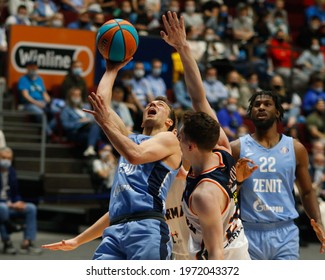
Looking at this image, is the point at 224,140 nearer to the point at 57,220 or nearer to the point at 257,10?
the point at 57,220

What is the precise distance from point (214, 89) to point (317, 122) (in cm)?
207

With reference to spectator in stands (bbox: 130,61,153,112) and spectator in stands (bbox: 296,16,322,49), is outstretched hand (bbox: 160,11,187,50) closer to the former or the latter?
spectator in stands (bbox: 130,61,153,112)

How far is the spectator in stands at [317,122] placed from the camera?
15.7 metres

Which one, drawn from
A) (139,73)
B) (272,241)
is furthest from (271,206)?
(139,73)

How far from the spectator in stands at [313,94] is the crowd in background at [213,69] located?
20 mm

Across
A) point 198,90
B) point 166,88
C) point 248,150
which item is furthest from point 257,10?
point 198,90

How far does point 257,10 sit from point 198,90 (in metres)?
15.2

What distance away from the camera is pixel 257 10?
20047 mm

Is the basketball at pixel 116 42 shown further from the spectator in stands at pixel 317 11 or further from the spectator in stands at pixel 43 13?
the spectator in stands at pixel 317 11

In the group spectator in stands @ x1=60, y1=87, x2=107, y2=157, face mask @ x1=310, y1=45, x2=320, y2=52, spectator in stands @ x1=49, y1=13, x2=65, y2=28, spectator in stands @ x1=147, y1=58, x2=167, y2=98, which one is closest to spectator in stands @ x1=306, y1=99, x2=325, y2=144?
face mask @ x1=310, y1=45, x2=320, y2=52

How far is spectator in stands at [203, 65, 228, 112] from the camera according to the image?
50.6 feet

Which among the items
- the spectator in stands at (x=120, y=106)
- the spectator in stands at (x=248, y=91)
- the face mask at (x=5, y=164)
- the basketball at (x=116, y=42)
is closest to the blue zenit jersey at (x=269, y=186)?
the basketball at (x=116, y=42)

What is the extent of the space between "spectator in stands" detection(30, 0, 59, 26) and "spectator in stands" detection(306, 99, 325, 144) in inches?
205
